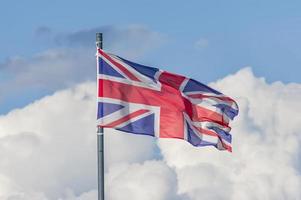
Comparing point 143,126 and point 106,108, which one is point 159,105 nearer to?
point 143,126

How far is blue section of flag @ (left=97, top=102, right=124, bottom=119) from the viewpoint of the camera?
66250 millimetres

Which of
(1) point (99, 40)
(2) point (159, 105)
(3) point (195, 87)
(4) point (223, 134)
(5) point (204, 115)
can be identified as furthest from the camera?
(5) point (204, 115)

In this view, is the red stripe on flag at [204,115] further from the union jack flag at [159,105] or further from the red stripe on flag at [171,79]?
the red stripe on flag at [171,79]

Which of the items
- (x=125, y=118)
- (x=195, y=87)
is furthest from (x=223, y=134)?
(x=125, y=118)

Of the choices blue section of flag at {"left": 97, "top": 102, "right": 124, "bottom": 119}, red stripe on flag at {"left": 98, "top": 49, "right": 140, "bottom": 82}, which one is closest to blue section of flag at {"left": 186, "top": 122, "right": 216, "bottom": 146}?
red stripe on flag at {"left": 98, "top": 49, "right": 140, "bottom": 82}

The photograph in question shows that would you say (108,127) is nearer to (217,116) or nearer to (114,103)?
(114,103)

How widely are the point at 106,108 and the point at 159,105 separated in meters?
5.27

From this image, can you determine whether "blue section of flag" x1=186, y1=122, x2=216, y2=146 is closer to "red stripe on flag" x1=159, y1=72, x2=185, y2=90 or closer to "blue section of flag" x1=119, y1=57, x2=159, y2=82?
"red stripe on flag" x1=159, y1=72, x2=185, y2=90

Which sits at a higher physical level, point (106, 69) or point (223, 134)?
point (106, 69)

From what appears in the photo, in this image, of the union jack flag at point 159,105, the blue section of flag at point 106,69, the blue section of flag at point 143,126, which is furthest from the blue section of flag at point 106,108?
the blue section of flag at point 106,69

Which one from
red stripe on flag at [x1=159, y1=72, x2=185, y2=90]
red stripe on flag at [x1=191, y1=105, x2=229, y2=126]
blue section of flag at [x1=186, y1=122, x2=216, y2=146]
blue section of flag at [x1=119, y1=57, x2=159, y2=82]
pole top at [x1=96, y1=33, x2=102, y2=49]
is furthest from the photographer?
red stripe on flag at [x1=191, y1=105, x2=229, y2=126]

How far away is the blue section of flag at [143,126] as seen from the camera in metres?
67.8

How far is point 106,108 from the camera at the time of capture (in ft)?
219

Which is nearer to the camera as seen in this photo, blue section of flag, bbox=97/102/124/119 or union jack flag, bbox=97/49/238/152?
blue section of flag, bbox=97/102/124/119
